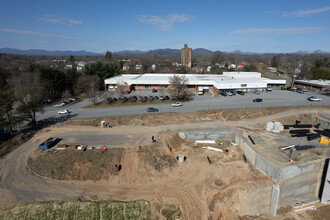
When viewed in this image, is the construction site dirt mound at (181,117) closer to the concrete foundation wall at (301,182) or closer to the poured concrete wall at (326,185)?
the concrete foundation wall at (301,182)

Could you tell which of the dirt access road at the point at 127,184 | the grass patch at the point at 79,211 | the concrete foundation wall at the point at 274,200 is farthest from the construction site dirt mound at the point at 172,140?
the concrete foundation wall at the point at 274,200

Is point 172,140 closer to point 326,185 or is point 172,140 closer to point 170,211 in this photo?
point 170,211

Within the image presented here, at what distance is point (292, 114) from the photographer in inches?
1407

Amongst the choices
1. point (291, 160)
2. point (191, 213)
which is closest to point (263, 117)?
point (291, 160)

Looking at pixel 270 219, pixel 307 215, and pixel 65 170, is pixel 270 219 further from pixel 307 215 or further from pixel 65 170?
pixel 65 170

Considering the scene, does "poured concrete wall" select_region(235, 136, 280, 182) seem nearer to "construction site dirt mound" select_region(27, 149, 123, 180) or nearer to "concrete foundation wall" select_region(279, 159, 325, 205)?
"concrete foundation wall" select_region(279, 159, 325, 205)

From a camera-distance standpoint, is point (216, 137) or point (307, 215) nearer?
point (307, 215)

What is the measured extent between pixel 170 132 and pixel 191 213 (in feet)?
43.0

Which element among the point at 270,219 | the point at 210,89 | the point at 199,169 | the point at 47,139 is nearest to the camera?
the point at 270,219

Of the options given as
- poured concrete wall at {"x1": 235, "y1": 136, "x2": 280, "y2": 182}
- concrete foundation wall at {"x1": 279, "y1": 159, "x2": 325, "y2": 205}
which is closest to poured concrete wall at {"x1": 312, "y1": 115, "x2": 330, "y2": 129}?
concrete foundation wall at {"x1": 279, "y1": 159, "x2": 325, "y2": 205}

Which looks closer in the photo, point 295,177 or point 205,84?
point 295,177

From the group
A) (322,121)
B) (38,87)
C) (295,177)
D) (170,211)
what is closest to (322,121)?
(322,121)

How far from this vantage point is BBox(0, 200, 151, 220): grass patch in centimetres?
1872

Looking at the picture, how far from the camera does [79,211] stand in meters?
19.3
